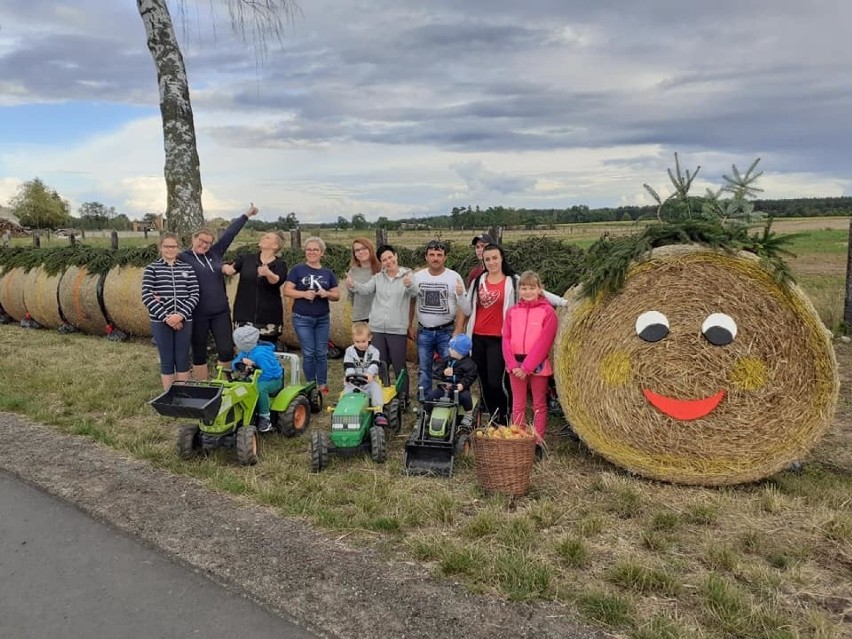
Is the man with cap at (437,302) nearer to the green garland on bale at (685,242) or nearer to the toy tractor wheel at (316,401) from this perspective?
the toy tractor wheel at (316,401)

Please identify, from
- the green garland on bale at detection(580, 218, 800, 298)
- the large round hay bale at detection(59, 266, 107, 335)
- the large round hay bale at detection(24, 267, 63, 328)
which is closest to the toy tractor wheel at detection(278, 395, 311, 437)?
the green garland on bale at detection(580, 218, 800, 298)

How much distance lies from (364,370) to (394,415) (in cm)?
54

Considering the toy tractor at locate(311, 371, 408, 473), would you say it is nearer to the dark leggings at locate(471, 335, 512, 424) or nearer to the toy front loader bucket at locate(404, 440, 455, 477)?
the toy front loader bucket at locate(404, 440, 455, 477)

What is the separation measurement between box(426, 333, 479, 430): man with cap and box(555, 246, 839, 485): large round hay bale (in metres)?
0.82

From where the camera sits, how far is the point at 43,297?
12.7 m

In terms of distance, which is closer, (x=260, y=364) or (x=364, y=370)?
(x=364, y=370)

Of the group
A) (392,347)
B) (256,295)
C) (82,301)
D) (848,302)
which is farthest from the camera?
(82,301)

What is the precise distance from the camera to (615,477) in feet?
15.7

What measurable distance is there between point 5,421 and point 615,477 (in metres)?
5.66

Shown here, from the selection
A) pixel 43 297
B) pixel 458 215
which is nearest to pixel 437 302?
pixel 43 297

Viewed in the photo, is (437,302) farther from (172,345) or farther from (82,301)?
(82,301)

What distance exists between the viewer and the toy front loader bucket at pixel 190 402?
194 inches

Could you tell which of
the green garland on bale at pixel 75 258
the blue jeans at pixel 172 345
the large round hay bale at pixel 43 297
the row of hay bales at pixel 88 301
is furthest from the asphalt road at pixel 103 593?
the large round hay bale at pixel 43 297

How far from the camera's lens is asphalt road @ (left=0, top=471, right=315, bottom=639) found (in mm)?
3123
